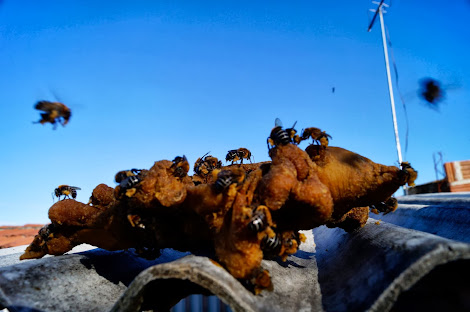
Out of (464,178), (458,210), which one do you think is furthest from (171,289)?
(464,178)

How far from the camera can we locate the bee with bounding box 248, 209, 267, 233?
217cm

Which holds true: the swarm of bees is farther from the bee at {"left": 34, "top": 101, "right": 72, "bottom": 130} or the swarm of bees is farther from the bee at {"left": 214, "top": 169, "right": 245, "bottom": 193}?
the bee at {"left": 34, "top": 101, "right": 72, "bottom": 130}

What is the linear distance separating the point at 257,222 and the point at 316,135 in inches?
45.9

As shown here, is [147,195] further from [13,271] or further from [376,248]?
[376,248]

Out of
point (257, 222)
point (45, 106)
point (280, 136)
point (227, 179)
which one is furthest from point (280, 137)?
point (45, 106)

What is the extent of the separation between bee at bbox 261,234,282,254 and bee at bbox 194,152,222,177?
4.71 ft

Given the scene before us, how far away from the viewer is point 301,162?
2607mm

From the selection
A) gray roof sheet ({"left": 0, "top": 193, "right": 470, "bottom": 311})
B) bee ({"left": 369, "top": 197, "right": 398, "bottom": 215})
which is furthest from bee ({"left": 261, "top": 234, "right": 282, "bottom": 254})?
bee ({"left": 369, "top": 197, "right": 398, "bottom": 215})

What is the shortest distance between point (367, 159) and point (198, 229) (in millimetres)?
1696

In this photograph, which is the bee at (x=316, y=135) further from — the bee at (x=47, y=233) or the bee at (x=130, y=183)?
the bee at (x=47, y=233)

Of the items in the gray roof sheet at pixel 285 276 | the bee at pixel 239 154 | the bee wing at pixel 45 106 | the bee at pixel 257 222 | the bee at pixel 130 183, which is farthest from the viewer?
the bee at pixel 239 154

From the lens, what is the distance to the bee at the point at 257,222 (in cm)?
217

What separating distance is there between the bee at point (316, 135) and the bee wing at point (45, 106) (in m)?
3.39

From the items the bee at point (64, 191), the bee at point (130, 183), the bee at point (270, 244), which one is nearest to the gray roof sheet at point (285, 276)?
Answer: the bee at point (270, 244)
